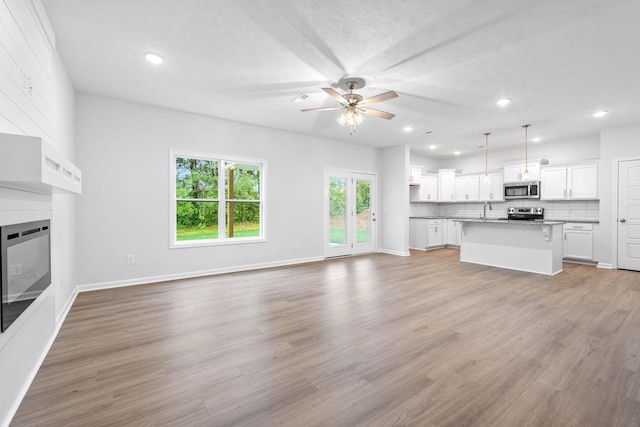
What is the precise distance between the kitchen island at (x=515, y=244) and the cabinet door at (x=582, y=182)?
1743 mm

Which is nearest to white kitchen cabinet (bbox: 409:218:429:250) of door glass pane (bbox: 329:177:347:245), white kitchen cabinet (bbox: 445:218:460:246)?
white kitchen cabinet (bbox: 445:218:460:246)

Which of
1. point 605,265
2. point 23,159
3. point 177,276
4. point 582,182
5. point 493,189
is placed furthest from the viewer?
point 493,189

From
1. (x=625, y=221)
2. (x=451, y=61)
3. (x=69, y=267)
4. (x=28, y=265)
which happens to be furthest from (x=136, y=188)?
(x=625, y=221)

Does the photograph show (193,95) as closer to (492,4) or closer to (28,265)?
(28,265)

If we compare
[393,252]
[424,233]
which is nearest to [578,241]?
[424,233]

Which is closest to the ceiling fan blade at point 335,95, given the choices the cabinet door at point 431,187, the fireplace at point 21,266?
the fireplace at point 21,266

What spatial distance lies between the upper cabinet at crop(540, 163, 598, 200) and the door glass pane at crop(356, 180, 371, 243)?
4.11 metres

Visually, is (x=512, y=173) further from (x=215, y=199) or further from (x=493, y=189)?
(x=215, y=199)

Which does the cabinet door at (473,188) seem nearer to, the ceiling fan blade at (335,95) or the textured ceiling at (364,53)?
the textured ceiling at (364,53)

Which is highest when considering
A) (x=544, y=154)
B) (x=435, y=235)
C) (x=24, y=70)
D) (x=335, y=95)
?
(x=544, y=154)

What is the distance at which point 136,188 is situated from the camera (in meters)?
4.42

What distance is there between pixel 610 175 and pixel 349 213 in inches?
202

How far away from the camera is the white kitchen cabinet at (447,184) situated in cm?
873

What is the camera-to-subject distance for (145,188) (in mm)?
4488
